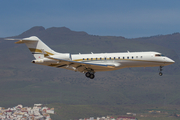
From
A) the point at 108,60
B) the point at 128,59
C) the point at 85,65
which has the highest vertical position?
the point at 128,59

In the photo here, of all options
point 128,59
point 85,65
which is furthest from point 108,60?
point 85,65

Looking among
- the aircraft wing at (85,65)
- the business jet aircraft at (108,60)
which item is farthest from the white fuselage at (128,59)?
the aircraft wing at (85,65)

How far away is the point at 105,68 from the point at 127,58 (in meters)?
3.75

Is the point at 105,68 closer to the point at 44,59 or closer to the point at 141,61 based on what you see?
the point at 141,61

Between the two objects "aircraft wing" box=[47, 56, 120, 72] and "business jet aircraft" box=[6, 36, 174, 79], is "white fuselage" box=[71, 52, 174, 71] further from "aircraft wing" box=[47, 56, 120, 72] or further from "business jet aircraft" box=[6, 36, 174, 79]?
"aircraft wing" box=[47, 56, 120, 72]

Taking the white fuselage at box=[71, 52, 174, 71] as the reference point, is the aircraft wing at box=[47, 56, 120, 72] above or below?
below

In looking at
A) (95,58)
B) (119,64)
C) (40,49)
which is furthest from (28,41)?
(119,64)

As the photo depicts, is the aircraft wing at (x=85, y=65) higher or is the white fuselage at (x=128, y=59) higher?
the white fuselage at (x=128, y=59)

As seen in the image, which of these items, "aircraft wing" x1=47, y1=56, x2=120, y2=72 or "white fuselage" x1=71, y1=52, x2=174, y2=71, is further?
"white fuselage" x1=71, y1=52, x2=174, y2=71

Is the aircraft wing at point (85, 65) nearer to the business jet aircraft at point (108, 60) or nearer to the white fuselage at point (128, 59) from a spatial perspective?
the business jet aircraft at point (108, 60)

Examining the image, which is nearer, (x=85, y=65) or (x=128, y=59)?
(x=85, y=65)

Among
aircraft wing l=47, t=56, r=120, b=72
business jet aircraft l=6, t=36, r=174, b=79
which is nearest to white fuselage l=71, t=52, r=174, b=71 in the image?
business jet aircraft l=6, t=36, r=174, b=79

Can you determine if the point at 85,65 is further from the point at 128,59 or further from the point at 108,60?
the point at 128,59

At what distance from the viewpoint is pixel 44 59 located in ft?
172
